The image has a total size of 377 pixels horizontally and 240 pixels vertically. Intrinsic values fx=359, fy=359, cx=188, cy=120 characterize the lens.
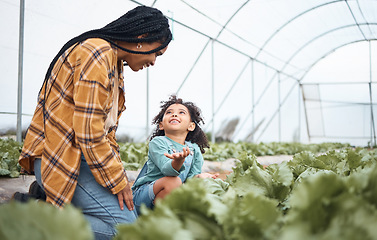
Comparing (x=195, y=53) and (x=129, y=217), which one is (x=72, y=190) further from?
(x=195, y=53)

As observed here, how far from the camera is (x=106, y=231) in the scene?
6.66 feet

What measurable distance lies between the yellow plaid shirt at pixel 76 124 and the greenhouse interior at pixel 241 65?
2.30 m

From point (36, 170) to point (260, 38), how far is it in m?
12.4

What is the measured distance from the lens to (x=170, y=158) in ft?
7.56

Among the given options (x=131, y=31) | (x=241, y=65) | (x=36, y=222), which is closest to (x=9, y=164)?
(x=131, y=31)

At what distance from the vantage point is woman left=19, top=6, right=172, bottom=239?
1854 mm

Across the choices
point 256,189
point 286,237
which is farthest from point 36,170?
point 286,237

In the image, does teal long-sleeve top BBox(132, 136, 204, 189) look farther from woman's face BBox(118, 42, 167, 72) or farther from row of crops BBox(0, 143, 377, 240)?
row of crops BBox(0, 143, 377, 240)

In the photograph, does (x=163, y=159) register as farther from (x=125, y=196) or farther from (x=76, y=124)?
(x=76, y=124)

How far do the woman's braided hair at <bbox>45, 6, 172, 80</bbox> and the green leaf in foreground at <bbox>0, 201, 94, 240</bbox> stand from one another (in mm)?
1458

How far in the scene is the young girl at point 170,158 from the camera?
242 centimetres

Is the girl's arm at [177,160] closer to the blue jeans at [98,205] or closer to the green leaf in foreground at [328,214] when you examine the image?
the blue jeans at [98,205]

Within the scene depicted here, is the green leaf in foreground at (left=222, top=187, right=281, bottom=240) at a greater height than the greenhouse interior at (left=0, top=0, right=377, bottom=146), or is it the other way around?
the greenhouse interior at (left=0, top=0, right=377, bottom=146)

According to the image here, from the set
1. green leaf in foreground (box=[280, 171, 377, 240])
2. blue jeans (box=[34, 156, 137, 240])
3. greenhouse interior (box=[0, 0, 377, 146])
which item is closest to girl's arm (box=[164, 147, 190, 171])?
blue jeans (box=[34, 156, 137, 240])
